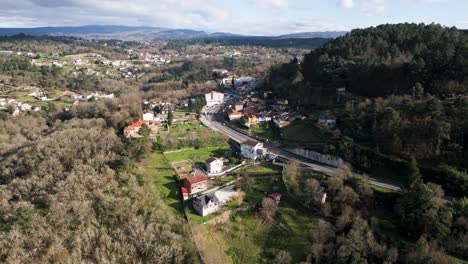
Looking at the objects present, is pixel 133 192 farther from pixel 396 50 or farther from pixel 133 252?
pixel 396 50

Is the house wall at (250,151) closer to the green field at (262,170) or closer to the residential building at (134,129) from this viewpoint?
the green field at (262,170)

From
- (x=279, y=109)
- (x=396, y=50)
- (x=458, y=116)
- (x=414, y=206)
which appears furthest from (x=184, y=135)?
(x=396, y=50)

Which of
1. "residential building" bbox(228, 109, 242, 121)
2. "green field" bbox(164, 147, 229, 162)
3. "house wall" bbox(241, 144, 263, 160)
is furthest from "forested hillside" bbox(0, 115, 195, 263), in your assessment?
"residential building" bbox(228, 109, 242, 121)

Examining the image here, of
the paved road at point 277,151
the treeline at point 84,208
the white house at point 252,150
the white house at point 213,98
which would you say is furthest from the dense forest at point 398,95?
the treeline at point 84,208

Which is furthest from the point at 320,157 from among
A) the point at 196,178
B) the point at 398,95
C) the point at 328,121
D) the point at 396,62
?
the point at 396,62

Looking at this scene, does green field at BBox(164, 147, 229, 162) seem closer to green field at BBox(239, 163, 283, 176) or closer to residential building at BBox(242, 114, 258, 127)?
green field at BBox(239, 163, 283, 176)
